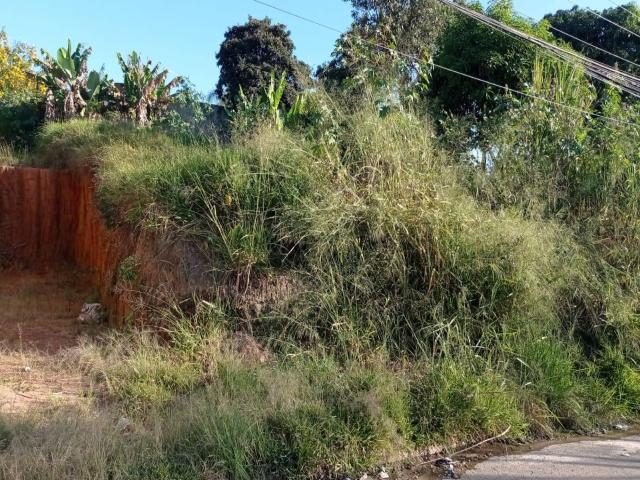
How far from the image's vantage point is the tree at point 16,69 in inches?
925

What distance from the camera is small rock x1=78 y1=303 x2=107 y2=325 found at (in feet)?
28.7

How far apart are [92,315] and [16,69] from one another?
63.3 feet

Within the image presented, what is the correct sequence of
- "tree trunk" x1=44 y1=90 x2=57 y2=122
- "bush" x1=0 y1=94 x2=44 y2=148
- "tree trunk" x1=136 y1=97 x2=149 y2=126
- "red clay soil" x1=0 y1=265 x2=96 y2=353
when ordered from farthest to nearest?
"bush" x1=0 y1=94 x2=44 y2=148 → "tree trunk" x1=136 y1=97 x2=149 y2=126 → "tree trunk" x1=44 y1=90 x2=57 y2=122 → "red clay soil" x1=0 y1=265 x2=96 y2=353

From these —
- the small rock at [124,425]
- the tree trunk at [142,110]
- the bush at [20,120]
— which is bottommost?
the small rock at [124,425]

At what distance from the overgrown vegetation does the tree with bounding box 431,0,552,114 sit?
1.87 m

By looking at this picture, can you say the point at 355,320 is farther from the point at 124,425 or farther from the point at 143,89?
the point at 143,89

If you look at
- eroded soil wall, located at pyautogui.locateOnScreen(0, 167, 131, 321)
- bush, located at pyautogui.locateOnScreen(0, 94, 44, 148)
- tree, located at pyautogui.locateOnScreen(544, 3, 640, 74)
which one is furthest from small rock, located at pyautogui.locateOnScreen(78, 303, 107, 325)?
tree, located at pyautogui.locateOnScreen(544, 3, 640, 74)

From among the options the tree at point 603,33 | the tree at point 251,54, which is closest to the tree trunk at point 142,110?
the tree at point 251,54

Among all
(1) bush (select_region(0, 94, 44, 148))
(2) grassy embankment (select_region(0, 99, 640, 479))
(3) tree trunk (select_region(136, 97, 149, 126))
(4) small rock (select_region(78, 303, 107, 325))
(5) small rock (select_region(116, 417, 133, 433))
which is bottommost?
(4) small rock (select_region(78, 303, 107, 325))

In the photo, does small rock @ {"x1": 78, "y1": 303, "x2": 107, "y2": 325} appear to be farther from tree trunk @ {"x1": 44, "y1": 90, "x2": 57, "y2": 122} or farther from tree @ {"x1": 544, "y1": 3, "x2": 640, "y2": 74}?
tree @ {"x1": 544, "y1": 3, "x2": 640, "y2": 74}

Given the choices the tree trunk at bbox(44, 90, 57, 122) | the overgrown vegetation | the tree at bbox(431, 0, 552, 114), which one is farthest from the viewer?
the tree trunk at bbox(44, 90, 57, 122)

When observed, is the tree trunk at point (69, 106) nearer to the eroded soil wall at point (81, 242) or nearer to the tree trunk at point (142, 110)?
the tree trunk at point (142, 110)

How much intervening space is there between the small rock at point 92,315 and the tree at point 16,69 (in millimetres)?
16717

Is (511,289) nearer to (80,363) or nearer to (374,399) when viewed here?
(374,399)
